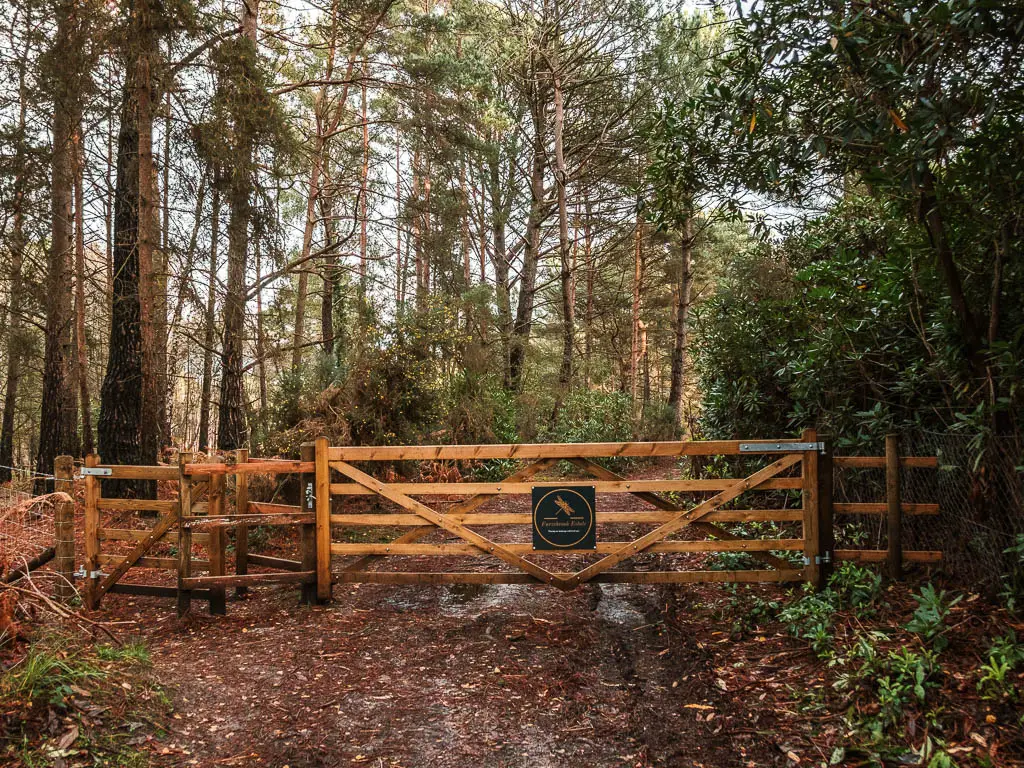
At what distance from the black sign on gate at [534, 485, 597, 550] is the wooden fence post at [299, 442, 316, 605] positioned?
2.07 meters

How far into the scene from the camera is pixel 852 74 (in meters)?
4.36

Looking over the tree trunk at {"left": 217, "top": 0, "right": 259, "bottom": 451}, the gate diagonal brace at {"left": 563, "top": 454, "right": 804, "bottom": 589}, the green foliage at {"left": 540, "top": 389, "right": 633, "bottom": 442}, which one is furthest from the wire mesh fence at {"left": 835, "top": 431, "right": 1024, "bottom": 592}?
the green foliage at {"left": 540, "top": 389, "right": 633, "bottom": 442}

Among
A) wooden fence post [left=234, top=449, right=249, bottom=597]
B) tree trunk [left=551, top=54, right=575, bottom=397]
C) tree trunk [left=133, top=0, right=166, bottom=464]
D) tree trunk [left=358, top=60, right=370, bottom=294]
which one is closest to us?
wooden fence post [left=234, top=449, right=249, bottom=597]

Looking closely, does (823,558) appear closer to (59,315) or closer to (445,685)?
(445,685)

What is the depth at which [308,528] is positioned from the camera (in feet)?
18.9

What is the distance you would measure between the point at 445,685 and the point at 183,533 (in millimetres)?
2713

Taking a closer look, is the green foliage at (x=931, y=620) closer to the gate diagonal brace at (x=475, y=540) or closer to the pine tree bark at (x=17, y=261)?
the gate diagonal brace at (x=475, y=540)

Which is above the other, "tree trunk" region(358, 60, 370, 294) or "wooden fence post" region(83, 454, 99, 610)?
"tree trunk" region(358, 60, 370, 294)

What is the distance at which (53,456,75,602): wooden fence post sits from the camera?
5.26 meters

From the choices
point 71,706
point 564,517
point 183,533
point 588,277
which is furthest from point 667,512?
point 588,277

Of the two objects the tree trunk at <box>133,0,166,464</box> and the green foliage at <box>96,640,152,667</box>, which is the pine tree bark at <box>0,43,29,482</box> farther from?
the green foliage at <box>96,640,152,667</box>

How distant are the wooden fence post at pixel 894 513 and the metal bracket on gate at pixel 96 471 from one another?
266 inches

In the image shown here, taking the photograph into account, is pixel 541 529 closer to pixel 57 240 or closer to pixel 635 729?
pixel 635 729

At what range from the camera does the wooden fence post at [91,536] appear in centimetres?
575
